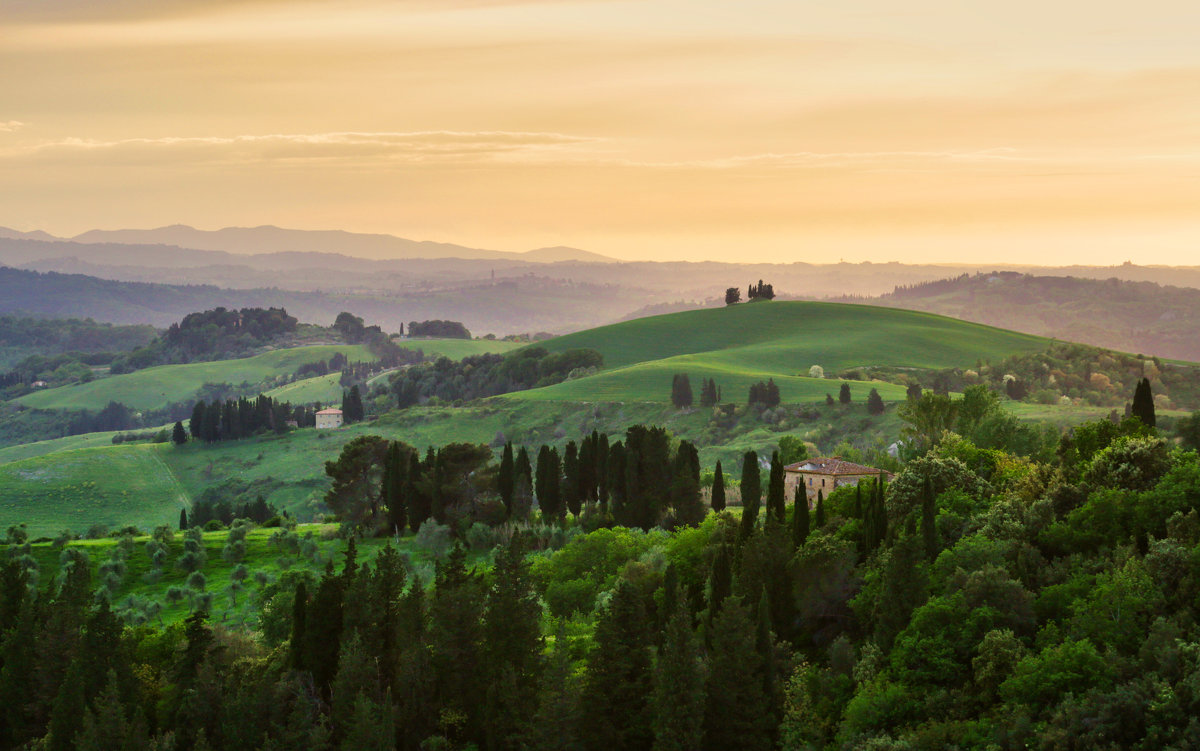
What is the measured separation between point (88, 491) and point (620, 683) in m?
132

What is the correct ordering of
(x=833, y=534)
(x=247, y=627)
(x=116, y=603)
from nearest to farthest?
(x=833, y=534) → (x=247, y=627) → (x=116, y=603)

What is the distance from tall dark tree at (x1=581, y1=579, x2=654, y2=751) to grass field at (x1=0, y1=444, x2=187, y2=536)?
10270 centimetres

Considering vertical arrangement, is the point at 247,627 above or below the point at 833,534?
below

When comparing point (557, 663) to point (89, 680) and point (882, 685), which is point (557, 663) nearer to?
point (882, 685)

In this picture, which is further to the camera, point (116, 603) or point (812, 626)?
point (116, 603)

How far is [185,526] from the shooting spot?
137 meters

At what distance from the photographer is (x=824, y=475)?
96000mm

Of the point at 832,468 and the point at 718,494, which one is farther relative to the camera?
the point at 718,494

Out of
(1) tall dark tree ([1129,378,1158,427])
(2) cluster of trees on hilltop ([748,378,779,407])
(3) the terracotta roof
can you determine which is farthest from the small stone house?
(2) cluster of trees on hilltop ([748,378,779,407])

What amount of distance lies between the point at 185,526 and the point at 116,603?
2003 inches

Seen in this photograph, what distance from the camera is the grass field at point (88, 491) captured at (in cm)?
15575

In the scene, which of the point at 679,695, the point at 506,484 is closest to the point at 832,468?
the point at 506,484

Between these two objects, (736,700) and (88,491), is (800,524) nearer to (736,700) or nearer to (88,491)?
(736,700)

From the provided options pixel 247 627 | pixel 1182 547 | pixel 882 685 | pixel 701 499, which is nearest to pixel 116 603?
pixel 247 627
